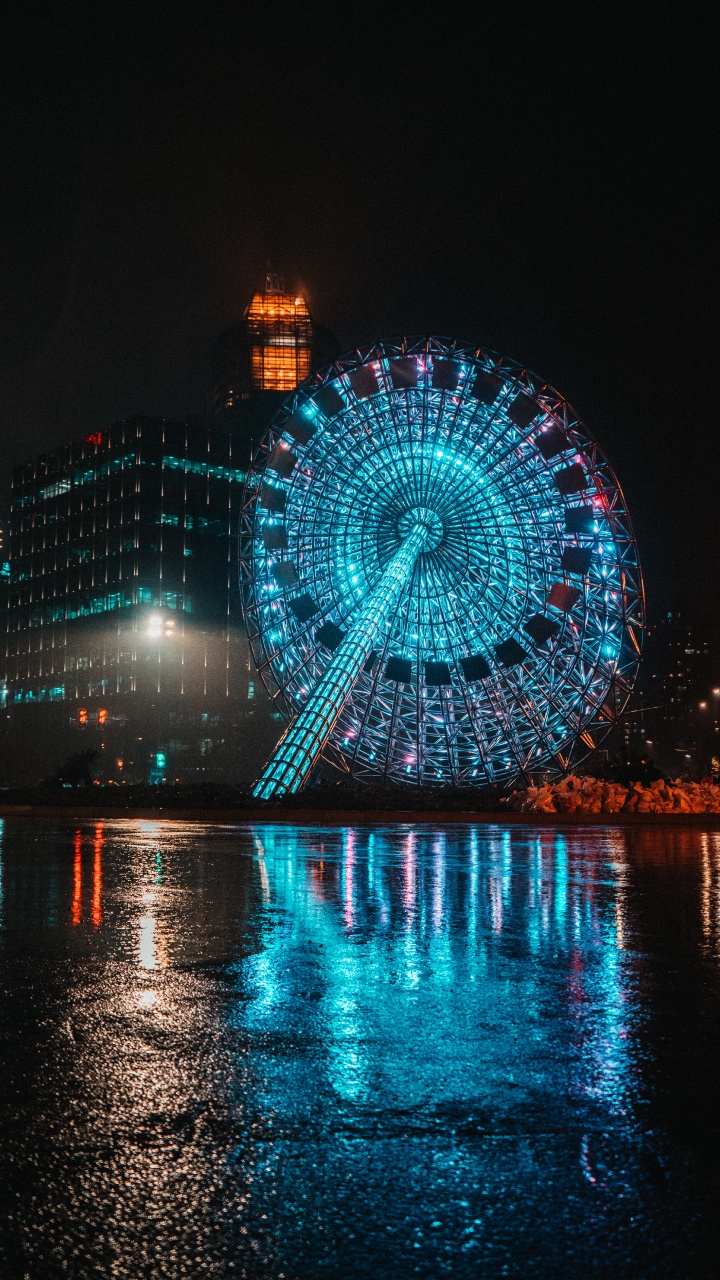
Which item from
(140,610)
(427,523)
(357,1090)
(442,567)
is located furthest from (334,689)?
(140,610)

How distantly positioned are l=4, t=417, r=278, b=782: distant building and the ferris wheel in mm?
51798

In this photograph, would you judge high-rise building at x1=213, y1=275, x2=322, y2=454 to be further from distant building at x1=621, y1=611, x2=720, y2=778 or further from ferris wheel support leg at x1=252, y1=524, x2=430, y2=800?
ferris wheel support leg at x1=252, y1=524, x2=430, y2=800

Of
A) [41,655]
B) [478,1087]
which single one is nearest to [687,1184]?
[478,1087]

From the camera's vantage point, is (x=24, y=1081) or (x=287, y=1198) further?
(x=24, y=1081)

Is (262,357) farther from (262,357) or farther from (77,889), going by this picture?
(77,889)

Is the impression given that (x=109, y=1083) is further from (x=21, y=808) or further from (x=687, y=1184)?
(x=21, y=808)

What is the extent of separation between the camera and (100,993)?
749 centimetres

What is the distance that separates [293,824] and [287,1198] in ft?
100

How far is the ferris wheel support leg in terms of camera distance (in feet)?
134

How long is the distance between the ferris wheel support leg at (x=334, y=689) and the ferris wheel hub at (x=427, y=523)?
225 mm

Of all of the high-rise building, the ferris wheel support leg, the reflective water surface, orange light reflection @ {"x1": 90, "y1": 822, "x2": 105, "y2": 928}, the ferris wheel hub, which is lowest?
orange light reflection @ {"x1": 90, "y1": 822, "x2": 105, "y2": 928}

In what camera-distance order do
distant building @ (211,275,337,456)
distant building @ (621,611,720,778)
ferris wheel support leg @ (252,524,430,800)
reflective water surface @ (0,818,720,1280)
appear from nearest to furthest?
reflective water surface @ (0,818,720,1280)
ferris wheel support leg @ (252,524,430,800)
distant building @ (621,611,720,778)
distant building @ (211,275,337,456)

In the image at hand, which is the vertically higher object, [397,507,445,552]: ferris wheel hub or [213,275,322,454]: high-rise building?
[213,275,322,454]: high-rise building

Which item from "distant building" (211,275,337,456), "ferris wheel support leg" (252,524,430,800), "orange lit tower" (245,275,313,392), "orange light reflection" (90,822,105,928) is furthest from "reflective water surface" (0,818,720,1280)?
"orange lit tower" (245,275,313,392)
